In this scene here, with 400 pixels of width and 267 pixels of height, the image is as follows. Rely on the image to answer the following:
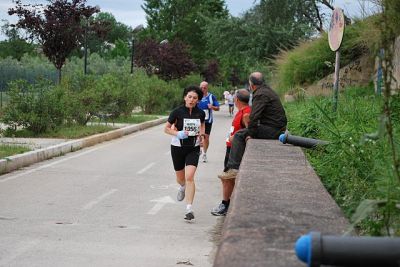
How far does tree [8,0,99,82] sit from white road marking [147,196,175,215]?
1975 centimetres

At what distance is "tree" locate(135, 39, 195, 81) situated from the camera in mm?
49781

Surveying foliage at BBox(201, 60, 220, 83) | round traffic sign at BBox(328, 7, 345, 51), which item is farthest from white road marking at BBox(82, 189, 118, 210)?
foliage at BBox(201, 60, 220, 83)

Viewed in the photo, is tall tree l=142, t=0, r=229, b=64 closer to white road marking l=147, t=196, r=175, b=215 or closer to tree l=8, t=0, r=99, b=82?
tree l=8, t=0, r=99, b=82

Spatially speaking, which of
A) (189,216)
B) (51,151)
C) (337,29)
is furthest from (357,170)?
(51,151)

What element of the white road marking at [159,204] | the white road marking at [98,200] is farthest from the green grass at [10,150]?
the white road marking at [159,204]

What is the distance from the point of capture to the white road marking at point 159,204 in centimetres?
933

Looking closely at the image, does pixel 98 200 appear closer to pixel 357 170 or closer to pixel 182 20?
pixel 357 170

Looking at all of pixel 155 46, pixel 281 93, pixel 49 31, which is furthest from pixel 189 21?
pixel 281 93

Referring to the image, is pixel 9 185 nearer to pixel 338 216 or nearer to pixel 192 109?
pixel 192 109

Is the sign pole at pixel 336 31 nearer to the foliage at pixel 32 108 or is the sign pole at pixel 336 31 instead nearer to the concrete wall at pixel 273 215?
the concrete wall at pixel 273 215

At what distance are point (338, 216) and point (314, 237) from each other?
1.44 m

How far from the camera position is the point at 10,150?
1435 centimetres

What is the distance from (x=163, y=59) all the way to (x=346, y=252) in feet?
156

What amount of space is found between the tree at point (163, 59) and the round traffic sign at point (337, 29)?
3867cm
